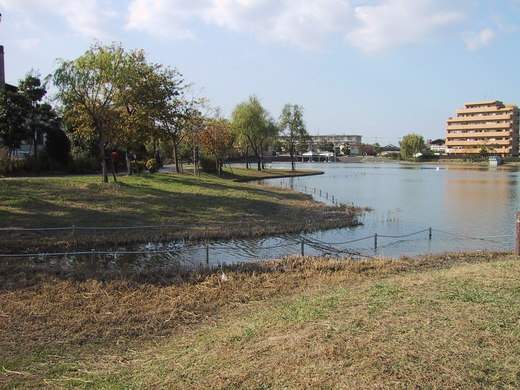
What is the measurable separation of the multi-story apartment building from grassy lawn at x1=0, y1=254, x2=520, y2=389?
477 feet

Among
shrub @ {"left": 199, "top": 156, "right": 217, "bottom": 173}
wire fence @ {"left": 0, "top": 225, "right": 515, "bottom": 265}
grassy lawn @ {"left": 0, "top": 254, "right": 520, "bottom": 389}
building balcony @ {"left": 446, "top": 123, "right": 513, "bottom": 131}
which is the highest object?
building balcony @ {"left": 446, "top": 123, "right": 513, "bottom": 131}

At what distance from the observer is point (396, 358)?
201 inches

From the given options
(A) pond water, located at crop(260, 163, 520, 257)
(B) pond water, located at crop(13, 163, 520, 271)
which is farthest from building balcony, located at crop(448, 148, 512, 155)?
(B) pond water, located at crop(13, 163, 520, 271)

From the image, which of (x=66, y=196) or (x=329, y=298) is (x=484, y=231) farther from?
(x=66, y=196)

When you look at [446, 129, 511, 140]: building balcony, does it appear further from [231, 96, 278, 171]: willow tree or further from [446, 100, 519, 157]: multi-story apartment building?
[231, 96, 278, 171]: willow tree

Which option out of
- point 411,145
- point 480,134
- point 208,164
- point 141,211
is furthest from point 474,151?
point 141,211

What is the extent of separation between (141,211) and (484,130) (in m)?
148

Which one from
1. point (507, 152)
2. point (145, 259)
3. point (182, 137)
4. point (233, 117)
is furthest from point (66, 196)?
point (507, 152)

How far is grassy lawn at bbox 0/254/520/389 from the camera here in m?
5.00

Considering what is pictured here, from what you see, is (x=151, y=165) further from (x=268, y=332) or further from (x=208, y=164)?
(x=268, y=332)

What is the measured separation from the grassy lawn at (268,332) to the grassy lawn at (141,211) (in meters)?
7.16

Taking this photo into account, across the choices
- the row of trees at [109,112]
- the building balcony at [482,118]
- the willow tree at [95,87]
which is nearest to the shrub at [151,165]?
the row of trees at [109,112]

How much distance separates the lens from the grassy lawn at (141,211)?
691 inches

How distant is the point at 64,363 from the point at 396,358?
414cm
